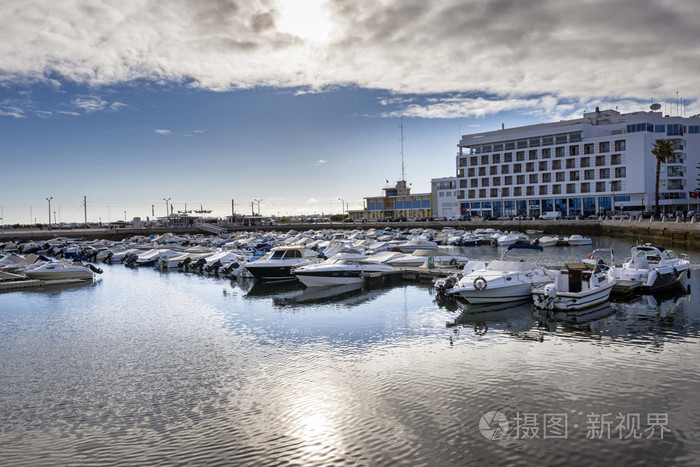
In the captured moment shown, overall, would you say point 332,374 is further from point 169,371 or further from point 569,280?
point 569,280

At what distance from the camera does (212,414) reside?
43.0ft

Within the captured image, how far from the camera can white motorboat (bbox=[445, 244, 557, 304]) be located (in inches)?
1062

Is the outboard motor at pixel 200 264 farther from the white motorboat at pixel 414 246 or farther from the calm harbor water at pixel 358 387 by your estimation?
the calm harbor water at pixel 358 387

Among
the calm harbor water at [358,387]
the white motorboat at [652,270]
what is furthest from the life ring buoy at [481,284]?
the white motorboat at [652,270]

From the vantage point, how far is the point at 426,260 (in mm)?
42625

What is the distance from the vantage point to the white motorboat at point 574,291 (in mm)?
24766

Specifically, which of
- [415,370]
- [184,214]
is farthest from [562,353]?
[184,214]

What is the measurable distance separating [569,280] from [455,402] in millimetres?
15420

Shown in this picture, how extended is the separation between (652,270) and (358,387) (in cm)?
2412

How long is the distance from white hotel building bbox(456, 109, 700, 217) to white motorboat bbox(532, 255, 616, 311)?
80.3 metres

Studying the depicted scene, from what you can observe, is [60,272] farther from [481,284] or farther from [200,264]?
[481,284]

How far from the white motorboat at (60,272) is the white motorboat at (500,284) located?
3553 cm

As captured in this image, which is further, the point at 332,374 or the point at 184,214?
the point at 184,214

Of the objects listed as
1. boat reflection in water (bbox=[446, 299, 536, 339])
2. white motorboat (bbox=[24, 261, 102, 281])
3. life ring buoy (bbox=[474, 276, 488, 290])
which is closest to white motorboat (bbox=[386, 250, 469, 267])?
boat reflection in water (bbox=[446, 299, 536, 339])
